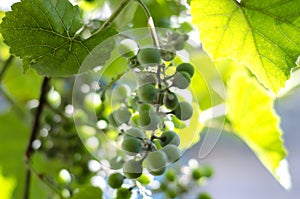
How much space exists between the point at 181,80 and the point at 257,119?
399 millimetres

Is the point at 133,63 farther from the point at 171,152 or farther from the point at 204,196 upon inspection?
the point at 204,196

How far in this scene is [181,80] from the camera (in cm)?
56

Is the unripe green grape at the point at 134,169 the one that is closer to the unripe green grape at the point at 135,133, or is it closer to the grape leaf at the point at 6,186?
the unripe green grape at the point at 135,133

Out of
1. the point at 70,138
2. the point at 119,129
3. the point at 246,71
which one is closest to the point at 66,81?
the point at 70,138

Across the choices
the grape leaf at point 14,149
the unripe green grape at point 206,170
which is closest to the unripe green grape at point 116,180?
the unripe green grape at point 206,170

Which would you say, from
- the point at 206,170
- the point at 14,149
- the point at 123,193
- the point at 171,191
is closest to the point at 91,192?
the point at 123,193

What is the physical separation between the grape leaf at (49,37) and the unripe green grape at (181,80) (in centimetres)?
8

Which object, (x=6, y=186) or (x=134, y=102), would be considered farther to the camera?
(x=6, y=186)

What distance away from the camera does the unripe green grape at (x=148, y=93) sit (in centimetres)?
55

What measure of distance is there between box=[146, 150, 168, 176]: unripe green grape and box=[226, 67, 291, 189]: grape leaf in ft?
1.17

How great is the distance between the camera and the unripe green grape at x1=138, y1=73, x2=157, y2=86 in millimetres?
562

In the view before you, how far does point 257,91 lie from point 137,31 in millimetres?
347

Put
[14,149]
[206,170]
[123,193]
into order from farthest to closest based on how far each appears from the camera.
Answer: [14,149] < [206,170] < [123,193]

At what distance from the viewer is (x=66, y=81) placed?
101 centimetres
